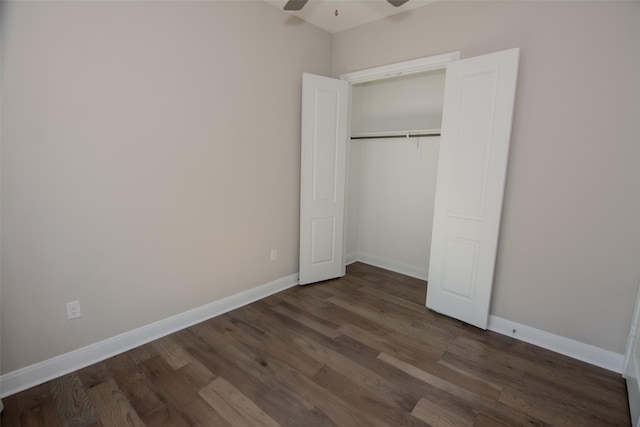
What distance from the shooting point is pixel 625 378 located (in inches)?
79.6

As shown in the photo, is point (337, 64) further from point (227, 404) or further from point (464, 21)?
point (227, 404)

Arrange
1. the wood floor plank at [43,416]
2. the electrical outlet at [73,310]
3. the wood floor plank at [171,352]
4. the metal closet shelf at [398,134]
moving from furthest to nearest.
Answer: the metal closet shelf at [398,134], the wood floor plank at [171,352], the electrical outlet at [73,310], the wood floor plank at [43,416]

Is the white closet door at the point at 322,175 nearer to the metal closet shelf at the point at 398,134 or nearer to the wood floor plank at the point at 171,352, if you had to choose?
the metal closet shelf at the point at 398,134

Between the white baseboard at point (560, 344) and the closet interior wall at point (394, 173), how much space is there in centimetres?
122

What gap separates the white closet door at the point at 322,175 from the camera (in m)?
3.19

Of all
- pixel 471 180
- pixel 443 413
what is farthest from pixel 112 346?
pixel 471 180

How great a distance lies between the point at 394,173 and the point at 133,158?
291cm

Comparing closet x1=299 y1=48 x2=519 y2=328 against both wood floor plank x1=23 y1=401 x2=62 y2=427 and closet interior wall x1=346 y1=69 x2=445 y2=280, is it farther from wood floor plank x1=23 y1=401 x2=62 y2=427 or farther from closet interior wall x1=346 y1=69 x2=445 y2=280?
wood floor plank x1=23 y1=401 x2=62 y2=427

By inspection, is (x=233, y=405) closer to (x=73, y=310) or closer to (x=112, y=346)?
(x=112, y=346)

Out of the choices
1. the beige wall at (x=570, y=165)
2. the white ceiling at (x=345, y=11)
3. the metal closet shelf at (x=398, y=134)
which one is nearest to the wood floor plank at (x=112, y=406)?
the beige wall at (x=570, y=165)

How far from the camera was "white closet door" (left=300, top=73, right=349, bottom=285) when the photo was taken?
319 centimetres

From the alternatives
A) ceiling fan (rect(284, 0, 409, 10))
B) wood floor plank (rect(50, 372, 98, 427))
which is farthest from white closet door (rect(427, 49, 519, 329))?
wood floor plank (rect(50, 372, 98, 427))

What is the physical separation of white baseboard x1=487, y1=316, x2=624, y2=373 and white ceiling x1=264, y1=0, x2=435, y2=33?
2955 millimetres

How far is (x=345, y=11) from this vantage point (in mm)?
2979
